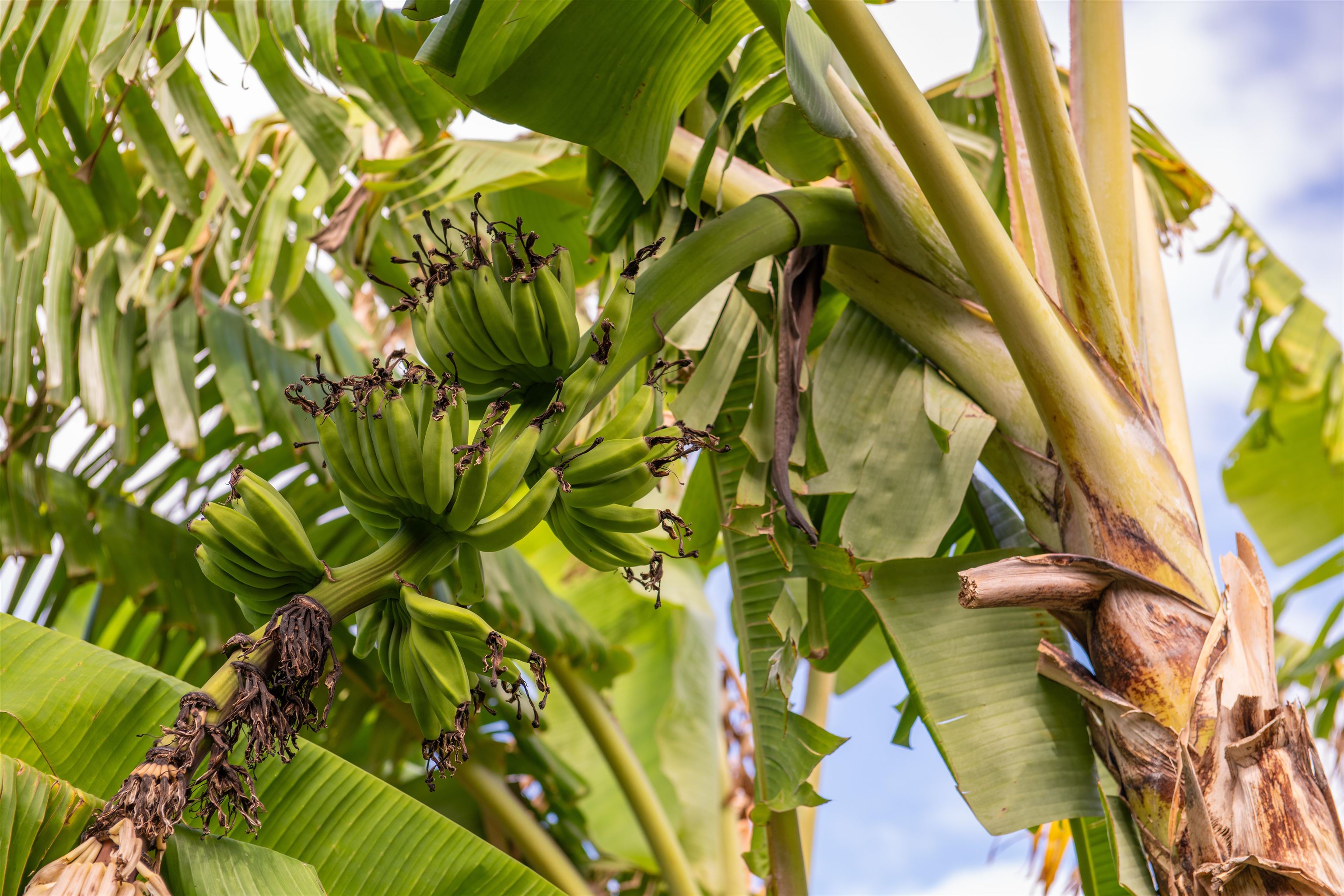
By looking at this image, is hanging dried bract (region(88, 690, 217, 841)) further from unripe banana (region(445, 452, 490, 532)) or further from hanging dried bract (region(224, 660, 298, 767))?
unripe banana (region(445, 452, 490, 532))

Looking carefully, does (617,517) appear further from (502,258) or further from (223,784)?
(223,784)

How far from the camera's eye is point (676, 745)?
2.32 metres

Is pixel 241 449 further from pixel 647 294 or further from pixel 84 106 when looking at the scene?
pixel 647 294

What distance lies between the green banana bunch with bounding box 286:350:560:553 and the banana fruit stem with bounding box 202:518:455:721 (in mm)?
13

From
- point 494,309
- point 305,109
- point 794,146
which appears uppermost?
point 305,109

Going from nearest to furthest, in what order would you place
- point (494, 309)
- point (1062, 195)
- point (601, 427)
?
point (494, 309), point (1062, 195), point (601, 427)

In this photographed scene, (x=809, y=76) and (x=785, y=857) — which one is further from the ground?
(x=809, y=76)

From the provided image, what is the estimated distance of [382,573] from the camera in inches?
29.6

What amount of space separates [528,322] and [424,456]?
0.16 meters

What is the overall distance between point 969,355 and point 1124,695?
0.44 meters

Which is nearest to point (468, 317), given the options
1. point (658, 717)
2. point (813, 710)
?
point (813, 710)

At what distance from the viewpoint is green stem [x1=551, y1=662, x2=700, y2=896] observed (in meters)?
2.05

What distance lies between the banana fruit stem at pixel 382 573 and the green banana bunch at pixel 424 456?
13 mm

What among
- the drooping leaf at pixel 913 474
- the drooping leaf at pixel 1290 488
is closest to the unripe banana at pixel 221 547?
the drooping leaf at pixel 913 474
